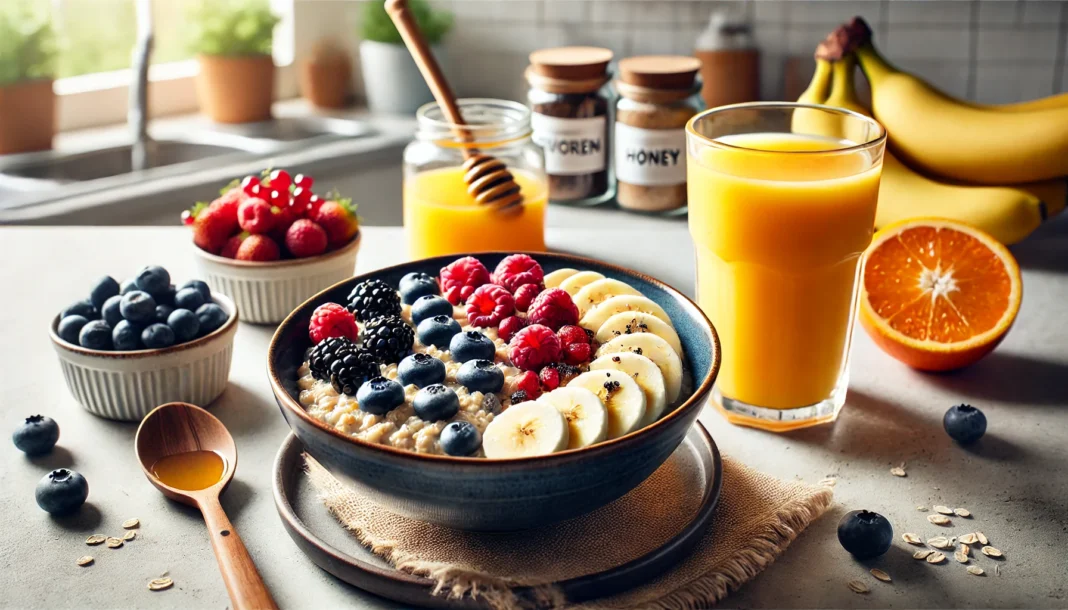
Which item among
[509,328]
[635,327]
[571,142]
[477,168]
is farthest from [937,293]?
[571,142]

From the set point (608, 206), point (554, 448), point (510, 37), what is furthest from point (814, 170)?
point (510, 37)

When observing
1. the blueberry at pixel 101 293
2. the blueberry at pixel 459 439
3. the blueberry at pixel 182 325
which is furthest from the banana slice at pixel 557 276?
the blueberry at pixel 101 293

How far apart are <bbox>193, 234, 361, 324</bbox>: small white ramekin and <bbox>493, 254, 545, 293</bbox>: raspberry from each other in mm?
361

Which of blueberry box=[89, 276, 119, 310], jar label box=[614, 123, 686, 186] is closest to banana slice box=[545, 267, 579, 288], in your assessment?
blueberry box=[89, 276, 119, 310]

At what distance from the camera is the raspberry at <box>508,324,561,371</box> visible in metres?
0.98

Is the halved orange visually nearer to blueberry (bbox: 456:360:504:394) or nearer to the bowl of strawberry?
blueberry (bbox: 456:360:504:394)

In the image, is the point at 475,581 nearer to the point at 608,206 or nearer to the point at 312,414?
the point at 312,414

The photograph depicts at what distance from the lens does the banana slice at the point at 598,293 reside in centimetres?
111

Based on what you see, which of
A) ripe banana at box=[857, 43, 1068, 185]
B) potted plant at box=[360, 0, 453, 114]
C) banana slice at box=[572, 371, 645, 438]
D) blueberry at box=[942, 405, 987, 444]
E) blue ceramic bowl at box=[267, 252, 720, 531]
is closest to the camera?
blue ceramic bowl at box=[267, 252, 720, 531]

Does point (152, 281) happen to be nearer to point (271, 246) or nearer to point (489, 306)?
point (271, 246)

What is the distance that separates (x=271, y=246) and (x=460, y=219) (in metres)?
0.31

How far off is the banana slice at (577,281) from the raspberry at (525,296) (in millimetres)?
63

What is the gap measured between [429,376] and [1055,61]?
6.32 feet

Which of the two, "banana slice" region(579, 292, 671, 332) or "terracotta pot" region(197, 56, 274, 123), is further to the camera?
"terracotta pot" region(197, 56, 274, 123)
